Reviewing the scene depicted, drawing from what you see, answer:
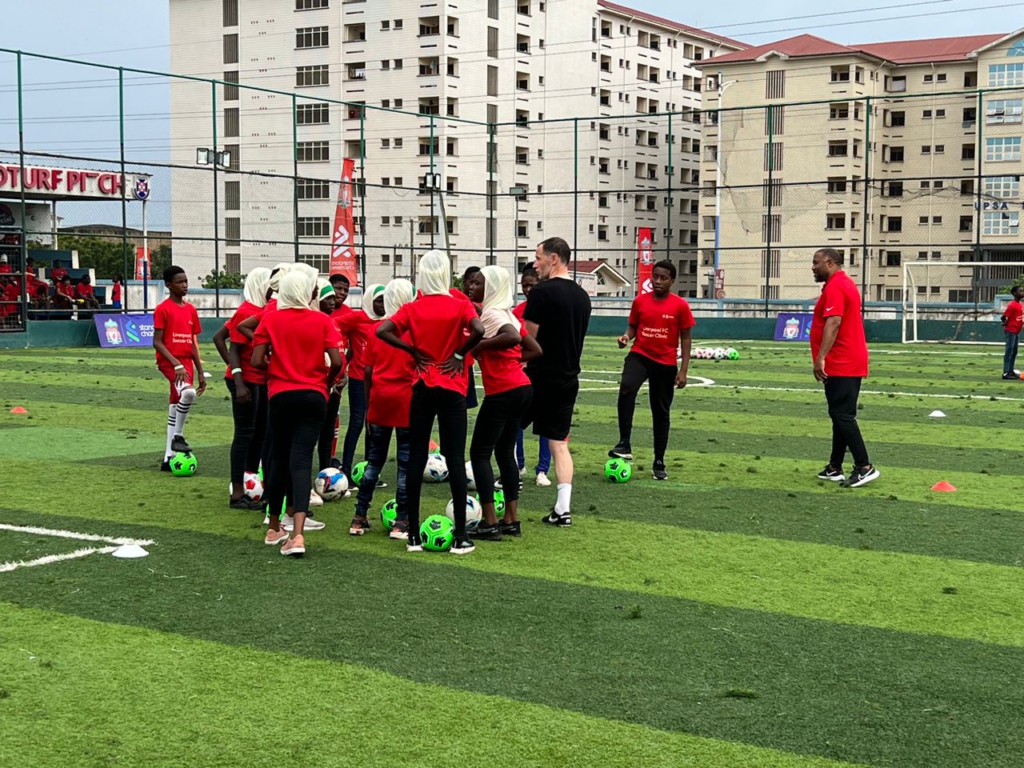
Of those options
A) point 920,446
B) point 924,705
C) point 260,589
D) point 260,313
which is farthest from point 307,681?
point 920,446

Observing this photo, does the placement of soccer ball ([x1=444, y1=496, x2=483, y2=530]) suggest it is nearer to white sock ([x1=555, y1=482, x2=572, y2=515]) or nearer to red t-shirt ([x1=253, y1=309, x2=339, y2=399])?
white sock ([x1=555, y1=482, x2=572, y2=515])

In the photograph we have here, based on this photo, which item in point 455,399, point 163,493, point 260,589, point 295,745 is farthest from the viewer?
point 163,493

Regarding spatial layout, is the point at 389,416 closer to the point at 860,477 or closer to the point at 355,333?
the point at 355,333

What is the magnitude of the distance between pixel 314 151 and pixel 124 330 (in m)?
57.1

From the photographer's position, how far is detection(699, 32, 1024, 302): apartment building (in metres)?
47.0

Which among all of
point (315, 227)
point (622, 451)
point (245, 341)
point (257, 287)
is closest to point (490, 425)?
point (245, 341)

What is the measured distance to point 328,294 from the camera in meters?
9.80

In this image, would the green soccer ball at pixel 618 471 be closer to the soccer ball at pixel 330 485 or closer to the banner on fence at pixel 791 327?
the soccer ball at pixel 330 485

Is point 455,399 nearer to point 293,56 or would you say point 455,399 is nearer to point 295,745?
point 295,745

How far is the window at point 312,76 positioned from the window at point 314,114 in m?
4.20

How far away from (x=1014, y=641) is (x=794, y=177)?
3177 inches

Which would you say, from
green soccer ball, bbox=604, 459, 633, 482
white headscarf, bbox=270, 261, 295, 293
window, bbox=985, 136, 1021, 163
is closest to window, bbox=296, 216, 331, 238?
green soccer ball, bbox=604, 459, 633, 482

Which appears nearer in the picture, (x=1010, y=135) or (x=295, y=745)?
(x=295, y=745)

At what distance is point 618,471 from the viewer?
37.0 feet
